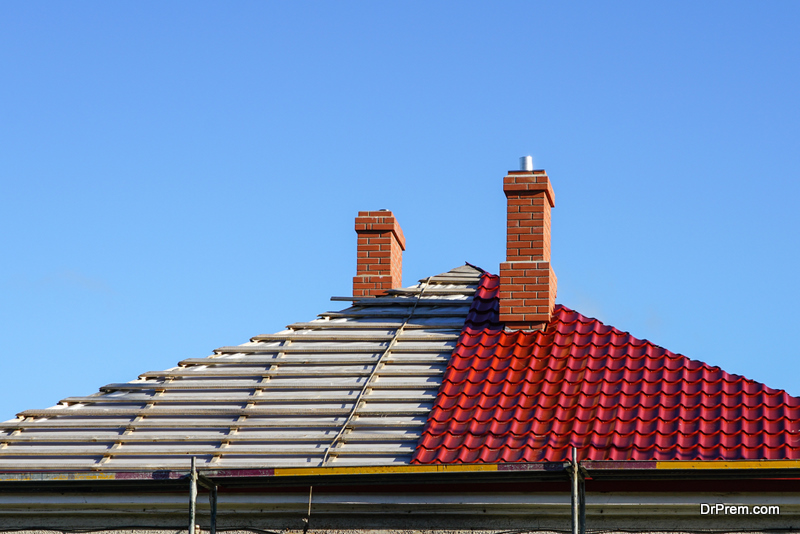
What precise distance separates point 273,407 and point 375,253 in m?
4.21

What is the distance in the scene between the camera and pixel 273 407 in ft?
41.4

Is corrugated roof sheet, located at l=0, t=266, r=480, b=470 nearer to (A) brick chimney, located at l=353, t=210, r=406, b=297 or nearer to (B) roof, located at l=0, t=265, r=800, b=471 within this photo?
(B) roof, located at l=0, t=265, r=800, b=471

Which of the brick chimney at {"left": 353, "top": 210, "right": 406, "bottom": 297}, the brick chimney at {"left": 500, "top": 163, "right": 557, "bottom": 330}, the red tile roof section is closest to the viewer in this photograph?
the red tile roof section

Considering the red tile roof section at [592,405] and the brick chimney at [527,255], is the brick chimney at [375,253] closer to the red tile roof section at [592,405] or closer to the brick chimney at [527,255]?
the brick chimney at [527,255]

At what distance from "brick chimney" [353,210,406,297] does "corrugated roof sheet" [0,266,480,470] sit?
62.3 inches

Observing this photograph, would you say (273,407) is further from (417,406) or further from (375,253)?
(375,253)

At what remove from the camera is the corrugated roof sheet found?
38.9ft

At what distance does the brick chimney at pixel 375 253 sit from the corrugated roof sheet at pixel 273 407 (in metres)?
1.58

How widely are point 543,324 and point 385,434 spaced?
2852mm

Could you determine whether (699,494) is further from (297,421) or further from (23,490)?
(23,490)

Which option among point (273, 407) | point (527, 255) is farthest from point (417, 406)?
point (527, 255)

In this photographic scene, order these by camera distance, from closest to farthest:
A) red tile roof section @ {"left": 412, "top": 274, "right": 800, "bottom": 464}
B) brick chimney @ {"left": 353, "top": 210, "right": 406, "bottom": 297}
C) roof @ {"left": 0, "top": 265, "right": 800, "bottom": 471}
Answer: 1. red tile roof section @ {"left": 412, "top": 274, "right": 800, "bottom": 464}
2. roof @ {"left": 0, "top": 265, "right": 800, "bottom": 471}
3. brick chimney @ {"left": 353, "top": 210, "right": 406, "bottom": 297}

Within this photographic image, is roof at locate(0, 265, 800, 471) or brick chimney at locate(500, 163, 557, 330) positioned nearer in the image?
roof at locate(0, 265, 800, 471)

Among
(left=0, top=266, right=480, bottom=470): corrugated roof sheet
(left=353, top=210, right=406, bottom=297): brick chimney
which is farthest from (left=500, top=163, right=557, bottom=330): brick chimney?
(left=353, top=210, right=406, bottom=297): brick chimney
